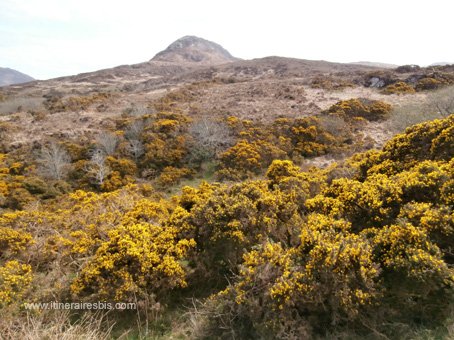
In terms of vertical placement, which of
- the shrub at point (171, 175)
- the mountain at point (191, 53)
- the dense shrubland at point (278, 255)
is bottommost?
the shrub at point (171, 175)

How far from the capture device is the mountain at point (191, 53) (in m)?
92.9

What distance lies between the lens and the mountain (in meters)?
92.9

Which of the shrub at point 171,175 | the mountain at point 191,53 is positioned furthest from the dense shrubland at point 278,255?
the mountain at point 191,53

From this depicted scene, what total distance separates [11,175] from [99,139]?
4.32m

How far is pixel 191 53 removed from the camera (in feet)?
319

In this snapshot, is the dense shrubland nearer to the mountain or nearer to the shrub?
the shrub

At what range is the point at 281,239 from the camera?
186 inches

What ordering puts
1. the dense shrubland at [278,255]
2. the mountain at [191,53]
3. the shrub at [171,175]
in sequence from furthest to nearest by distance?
the mountain at [191,53]
the shrub at [171,175]
the dense shrubland at [278,255]

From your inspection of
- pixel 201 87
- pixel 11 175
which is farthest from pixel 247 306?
pixel 201 87

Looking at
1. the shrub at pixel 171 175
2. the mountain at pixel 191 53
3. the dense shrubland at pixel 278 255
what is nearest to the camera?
the dense shrubland at pixel 278 255

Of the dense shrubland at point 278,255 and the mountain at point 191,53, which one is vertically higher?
the mountain at point 191,53

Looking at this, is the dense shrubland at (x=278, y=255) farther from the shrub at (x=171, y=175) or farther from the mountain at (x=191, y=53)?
the mountain at (x=191, y=53)

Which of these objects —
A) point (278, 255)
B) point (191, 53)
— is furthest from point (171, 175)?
point (191, 53)

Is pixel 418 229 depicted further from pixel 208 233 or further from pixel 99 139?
pixel 99 139
